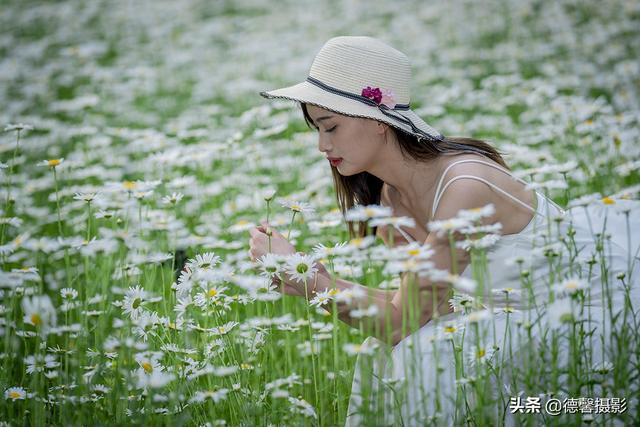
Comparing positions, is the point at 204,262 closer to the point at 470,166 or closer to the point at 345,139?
the point at 345,139

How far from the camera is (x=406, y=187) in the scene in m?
2.34

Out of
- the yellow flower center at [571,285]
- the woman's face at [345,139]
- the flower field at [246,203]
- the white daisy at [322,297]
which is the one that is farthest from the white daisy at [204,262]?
the yellow flower center at [571,285]

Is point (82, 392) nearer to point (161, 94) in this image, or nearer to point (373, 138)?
point (373, 138)

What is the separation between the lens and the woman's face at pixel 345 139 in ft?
7.11

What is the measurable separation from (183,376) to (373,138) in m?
0.80

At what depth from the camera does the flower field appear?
1.81 meters

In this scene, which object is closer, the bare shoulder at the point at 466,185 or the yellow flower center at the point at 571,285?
the yellow flower center at the point at 571,285

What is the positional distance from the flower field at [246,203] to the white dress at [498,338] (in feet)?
0.08

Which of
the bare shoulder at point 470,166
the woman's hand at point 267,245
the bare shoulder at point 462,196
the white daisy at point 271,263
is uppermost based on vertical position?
the bare shoulder at point 470,166

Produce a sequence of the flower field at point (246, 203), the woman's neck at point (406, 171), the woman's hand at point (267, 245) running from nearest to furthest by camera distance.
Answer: the flower field at point (246, 203) < the woman's hand at point (267, 245) < the woman's neck at point (406, 171)

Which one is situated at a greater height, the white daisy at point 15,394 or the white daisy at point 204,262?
the white daisy at point 204,262

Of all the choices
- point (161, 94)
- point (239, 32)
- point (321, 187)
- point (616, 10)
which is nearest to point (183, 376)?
point (321, 187)

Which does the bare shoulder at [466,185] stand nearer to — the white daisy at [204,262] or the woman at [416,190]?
the woman at [416,190]

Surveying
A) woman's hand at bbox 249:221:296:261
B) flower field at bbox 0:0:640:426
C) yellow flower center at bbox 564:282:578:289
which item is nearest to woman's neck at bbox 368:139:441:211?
flower field at bbox 0:0:640:426
